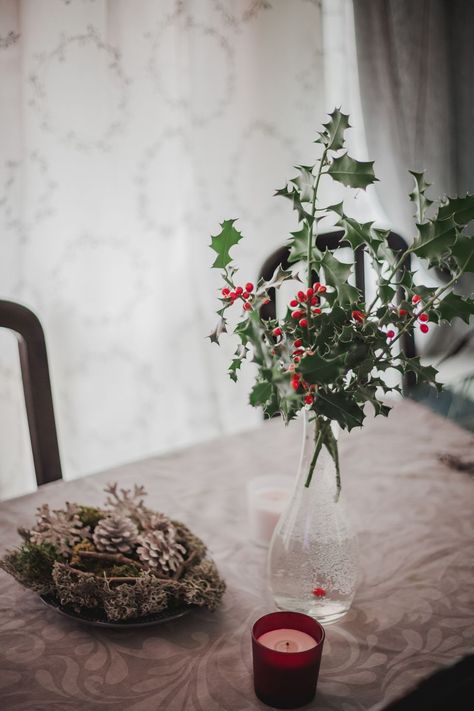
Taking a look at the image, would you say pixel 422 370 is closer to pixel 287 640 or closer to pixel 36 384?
pixel 287 640

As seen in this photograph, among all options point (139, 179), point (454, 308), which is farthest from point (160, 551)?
point (139, 179)

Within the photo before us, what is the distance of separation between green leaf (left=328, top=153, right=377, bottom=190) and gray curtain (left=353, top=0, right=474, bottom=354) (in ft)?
4.38

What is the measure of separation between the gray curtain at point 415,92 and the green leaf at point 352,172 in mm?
1335

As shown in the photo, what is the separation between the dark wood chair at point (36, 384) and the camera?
1.10 meters

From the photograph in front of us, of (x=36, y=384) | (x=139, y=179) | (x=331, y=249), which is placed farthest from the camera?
(x=139, y=179)

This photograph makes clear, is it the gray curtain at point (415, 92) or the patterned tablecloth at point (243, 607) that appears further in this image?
the gray curtain at point (415, 92)

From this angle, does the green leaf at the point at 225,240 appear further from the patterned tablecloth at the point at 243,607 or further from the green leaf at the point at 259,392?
the patterned tablecloth at the point at 243,607

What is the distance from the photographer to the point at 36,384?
1.12m

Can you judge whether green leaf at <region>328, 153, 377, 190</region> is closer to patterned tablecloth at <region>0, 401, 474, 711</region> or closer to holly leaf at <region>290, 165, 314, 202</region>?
holly leaf at <region>290, 165, 314, 202</region>

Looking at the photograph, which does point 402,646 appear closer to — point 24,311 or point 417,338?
point 24,311

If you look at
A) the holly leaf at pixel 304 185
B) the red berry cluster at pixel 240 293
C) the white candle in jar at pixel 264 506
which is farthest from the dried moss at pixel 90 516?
the holly leaf at pixel 304 185

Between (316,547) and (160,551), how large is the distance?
17 centimetres

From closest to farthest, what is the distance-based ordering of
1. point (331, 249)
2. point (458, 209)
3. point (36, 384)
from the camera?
point (458, 209) → point (36, 384) → point (331, 249)

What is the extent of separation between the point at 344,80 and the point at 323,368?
5.36 feet
